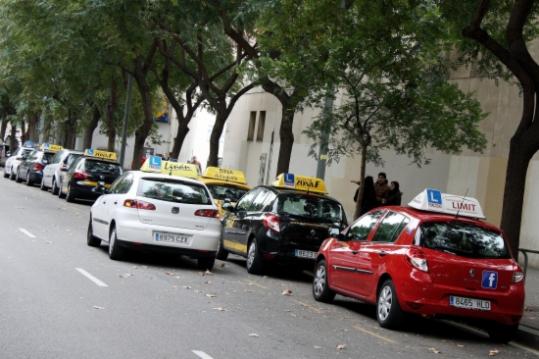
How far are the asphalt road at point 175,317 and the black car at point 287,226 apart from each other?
45 centimetres

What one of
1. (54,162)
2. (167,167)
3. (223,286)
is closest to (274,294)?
(223,286)

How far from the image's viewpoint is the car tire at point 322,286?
13.5 meters

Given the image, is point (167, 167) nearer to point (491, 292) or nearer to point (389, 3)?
point (389, 3)

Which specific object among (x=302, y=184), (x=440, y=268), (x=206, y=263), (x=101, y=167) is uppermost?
(x=302, y=184)

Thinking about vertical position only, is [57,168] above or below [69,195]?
above

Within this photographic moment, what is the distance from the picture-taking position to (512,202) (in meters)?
14.3

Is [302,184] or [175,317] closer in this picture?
[175,317]

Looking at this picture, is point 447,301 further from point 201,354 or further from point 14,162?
point 14,162

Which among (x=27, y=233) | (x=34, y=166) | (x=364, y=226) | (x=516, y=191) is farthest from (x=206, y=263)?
(x=34, y=166)

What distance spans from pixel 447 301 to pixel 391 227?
55.1 inches

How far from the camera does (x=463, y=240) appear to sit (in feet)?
37.4

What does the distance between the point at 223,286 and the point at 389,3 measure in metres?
6.14

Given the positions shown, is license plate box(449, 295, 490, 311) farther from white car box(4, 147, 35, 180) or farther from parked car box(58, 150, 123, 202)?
white car box(4, 147, 35, 180)

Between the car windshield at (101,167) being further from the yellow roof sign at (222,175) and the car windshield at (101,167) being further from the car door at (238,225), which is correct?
the car door at (238,225)
